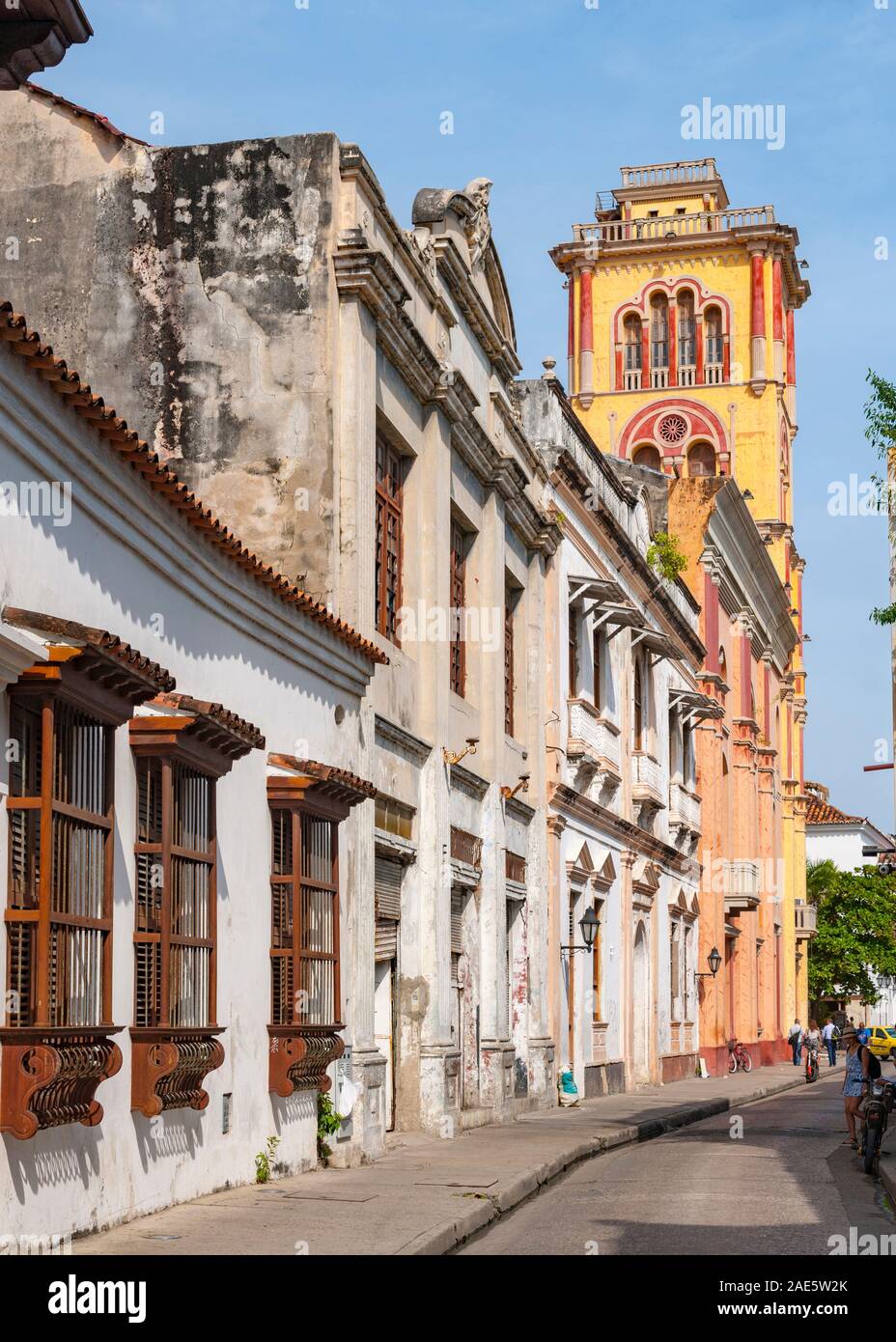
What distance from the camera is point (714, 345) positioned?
62125mm

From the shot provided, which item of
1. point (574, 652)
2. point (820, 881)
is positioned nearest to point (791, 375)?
point (820, 881)

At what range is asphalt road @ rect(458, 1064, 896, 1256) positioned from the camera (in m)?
11.4

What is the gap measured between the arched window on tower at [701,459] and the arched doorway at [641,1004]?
29566mm

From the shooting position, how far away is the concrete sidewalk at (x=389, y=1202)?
34.2ft

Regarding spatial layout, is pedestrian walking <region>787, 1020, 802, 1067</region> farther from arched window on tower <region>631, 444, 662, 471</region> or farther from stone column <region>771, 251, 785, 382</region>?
stone column <region>771, 251, 785, 382</region>

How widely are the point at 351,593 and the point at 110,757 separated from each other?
6.72 metres

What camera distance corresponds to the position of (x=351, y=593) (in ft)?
55.5

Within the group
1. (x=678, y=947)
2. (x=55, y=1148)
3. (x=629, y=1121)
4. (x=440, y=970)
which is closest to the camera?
(x=55, y=1148)

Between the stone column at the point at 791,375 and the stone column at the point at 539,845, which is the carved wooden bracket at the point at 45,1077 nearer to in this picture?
the stone column at the point at 539,845

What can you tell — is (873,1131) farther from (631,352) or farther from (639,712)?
(631,352)

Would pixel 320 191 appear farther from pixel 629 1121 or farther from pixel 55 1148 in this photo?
pixel 629 1121

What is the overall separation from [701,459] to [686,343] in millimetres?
3925
